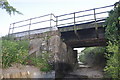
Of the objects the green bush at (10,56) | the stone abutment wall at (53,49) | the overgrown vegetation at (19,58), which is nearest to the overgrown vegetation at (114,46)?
the stone abutment wall at (53,49)

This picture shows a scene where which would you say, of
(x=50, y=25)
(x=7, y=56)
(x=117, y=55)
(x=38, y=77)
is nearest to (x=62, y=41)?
(x=50, y=25)

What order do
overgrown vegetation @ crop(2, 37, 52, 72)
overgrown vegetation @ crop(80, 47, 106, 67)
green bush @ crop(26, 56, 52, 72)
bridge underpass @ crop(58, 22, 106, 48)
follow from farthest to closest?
overgrown vegetation @ crop(80, 47, 106, 67) → bridge underpass @ crop(58, 22, 106, 48) → green bush @ crop(26, 56, 52, 72) → overgrown vegetation @ crop(2, 37, 52, 72)

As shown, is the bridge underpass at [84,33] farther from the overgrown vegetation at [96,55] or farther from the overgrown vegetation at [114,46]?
the overgrown vegetation at [96,55]

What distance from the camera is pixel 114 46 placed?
18.5ft

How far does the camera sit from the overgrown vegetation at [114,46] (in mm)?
5402

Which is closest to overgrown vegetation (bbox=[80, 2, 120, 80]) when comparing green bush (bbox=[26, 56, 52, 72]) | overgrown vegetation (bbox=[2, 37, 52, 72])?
green bush (bbox=[26, 56, 52, 72])

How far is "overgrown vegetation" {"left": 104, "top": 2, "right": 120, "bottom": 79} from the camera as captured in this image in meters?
5.40

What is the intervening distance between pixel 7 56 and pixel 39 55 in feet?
8.43

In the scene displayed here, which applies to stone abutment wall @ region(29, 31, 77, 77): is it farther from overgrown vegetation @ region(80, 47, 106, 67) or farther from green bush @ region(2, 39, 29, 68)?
overgrown vegetation @ region(80, 47, 106, 67)

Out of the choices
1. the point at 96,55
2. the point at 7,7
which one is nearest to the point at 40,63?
the point at 7,7

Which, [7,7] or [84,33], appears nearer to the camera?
[7,7]

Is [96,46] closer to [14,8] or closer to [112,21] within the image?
[112,21]

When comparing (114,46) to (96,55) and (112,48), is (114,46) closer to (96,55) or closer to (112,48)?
(112,48)

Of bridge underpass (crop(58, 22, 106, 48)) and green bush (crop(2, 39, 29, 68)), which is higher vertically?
bridge underpass (crop(58, 22, 106, 48))
